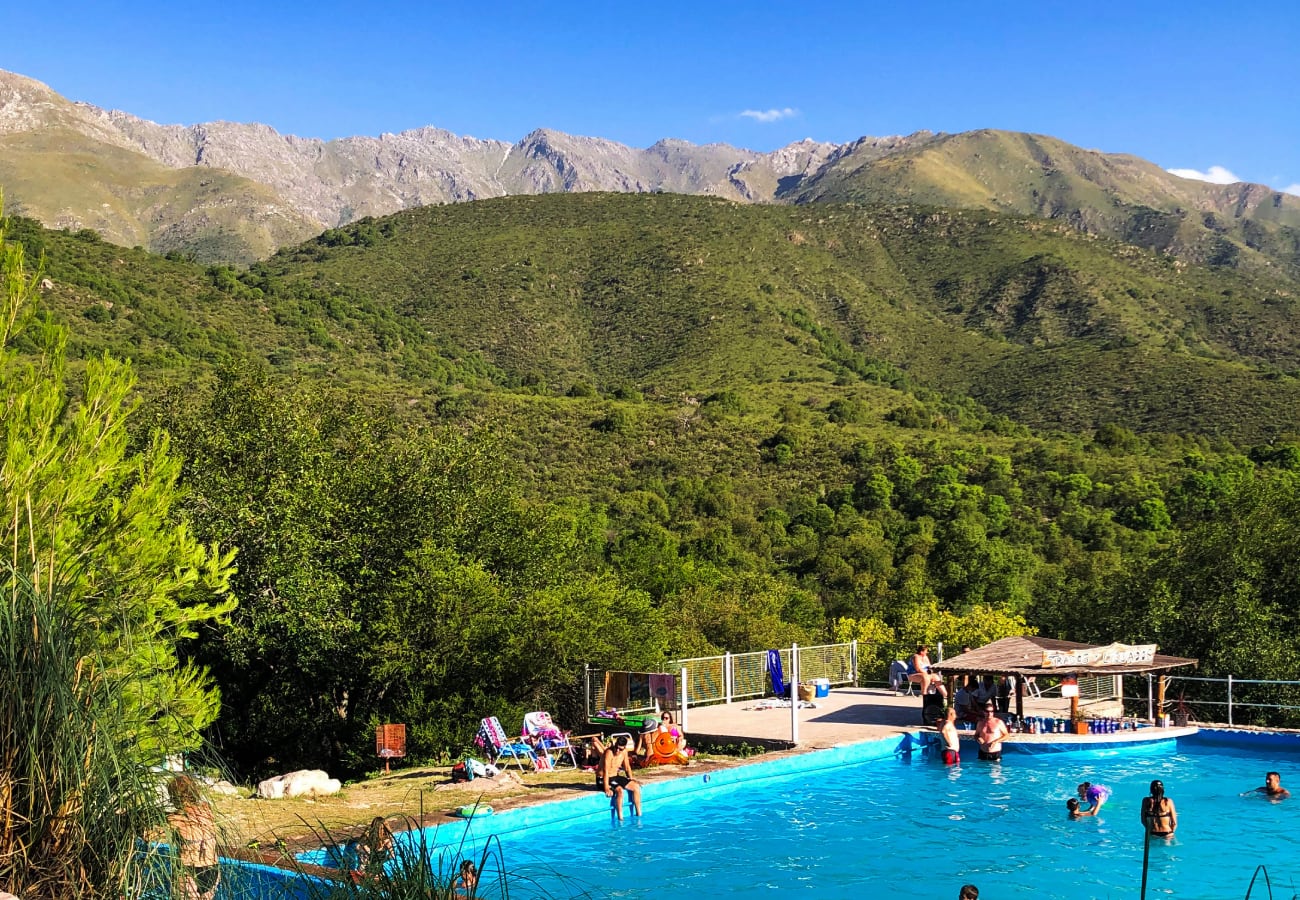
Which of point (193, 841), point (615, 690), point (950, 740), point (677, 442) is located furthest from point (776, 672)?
point (677, 442)

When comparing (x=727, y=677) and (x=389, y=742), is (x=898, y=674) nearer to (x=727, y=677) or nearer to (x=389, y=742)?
(x=727, y=677)

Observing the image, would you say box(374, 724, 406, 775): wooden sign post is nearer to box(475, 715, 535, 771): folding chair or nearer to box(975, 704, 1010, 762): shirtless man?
box(475, 715, 535, 771): folding chair

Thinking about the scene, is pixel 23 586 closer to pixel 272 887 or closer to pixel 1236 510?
pixel 272 887

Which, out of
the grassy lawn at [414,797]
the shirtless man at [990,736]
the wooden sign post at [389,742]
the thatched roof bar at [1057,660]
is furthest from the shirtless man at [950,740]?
the wooden sign post at [389,742]

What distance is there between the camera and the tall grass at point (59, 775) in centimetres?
440

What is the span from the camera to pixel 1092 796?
13.8 metres

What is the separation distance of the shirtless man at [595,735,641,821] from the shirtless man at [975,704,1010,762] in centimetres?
590

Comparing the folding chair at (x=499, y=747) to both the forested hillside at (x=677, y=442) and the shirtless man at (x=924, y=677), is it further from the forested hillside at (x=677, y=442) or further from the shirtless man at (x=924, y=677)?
the shirtless man at (x=924, y=677)

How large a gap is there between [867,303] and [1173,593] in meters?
66.6

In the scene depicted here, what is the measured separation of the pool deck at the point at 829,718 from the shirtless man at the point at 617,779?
3.41 metres

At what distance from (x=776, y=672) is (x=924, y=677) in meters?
2.76

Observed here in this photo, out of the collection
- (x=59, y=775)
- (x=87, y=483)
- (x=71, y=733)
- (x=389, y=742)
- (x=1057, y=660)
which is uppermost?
(x=87, y=483)

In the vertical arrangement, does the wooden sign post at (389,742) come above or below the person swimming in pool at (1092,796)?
Answer: above

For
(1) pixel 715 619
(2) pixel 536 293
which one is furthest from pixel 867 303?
(1) pixel 715 619
